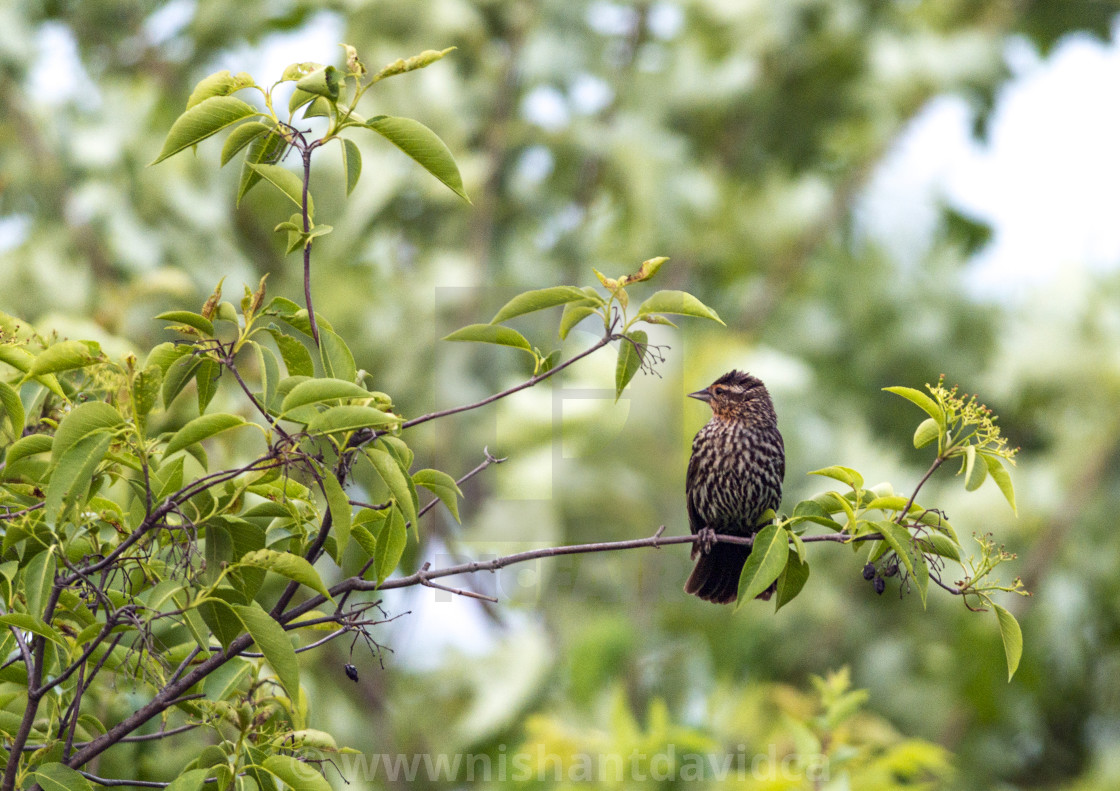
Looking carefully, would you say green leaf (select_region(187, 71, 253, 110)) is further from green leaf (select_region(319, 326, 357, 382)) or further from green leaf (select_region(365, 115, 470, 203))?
green leaf (select_region(319, 326, 357, 382))

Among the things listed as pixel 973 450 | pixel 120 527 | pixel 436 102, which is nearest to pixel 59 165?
pixel 436 102

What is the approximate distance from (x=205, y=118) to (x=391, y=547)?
2.23 feet

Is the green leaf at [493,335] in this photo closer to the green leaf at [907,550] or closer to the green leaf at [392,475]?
the green leaf at [392,475]

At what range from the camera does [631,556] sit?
25.8ft

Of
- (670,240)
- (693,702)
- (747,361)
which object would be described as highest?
(670,240)

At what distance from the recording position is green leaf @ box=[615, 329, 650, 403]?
73.3 inches

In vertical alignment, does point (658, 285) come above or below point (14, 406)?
above

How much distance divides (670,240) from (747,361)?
2.05m

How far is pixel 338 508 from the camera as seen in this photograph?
1.52 metres

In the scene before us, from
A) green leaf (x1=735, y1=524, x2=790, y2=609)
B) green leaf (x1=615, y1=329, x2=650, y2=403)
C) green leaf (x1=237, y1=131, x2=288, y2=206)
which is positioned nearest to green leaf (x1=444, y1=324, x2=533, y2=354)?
green leaf (x1=615, y1=329, x2=650, y2=403)

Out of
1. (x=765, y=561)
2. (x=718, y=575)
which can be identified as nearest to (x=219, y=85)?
(x=765, y=561)

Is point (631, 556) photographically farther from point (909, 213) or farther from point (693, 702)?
point (909, 213)

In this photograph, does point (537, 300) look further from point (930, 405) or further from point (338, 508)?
point (930, 405)

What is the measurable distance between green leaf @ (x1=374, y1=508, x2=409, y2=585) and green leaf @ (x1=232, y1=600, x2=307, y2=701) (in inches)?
6.7
